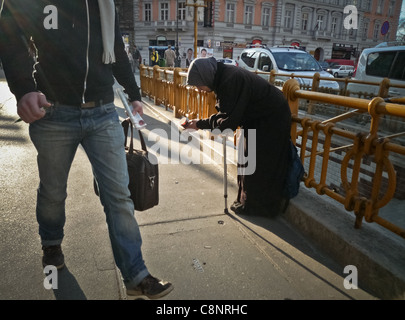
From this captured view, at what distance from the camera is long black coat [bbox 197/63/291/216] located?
9.04ft

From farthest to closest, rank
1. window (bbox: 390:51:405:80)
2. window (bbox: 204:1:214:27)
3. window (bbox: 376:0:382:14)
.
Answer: window (bbox: 376:0:382:14) < window (bbox: 204:1:214:27) < window (bbox: 390:51:405:80)

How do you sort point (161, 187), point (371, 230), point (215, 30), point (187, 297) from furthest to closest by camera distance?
point (215, 30)
point (161, 187)
point (371, 230)
point (187, 297)

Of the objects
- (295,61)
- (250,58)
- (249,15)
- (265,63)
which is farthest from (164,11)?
(295,61)

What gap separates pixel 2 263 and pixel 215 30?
40737 mm

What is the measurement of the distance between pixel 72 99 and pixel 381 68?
8.66 meters

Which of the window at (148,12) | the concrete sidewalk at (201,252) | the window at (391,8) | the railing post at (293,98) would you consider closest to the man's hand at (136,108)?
the concrete sidewalk at (201,252)

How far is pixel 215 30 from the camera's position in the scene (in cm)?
3884

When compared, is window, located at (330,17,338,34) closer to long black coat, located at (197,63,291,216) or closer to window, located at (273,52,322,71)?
window, located at (273,52,322,71)

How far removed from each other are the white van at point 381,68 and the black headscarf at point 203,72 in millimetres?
5944

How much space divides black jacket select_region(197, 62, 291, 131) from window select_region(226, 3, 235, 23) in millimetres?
41462

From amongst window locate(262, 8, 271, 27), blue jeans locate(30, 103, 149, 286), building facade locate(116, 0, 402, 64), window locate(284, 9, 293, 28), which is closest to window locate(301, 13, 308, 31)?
building facade locate(116, 0, 402, 64)

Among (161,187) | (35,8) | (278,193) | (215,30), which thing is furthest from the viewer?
(215,30)
